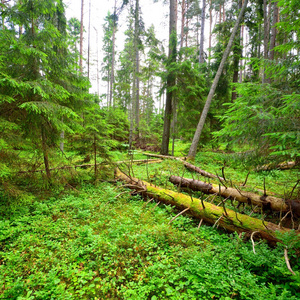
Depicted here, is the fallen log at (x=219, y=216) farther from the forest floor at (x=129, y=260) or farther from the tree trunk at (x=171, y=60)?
the tree trunk at (x=171, y=60)

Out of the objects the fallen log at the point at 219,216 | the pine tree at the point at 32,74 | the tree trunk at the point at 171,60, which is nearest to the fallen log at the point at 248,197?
the fallen log at the point at 219,216

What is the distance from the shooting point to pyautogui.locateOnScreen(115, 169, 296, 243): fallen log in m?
3.06

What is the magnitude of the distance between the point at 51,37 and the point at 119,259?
603 centimetres

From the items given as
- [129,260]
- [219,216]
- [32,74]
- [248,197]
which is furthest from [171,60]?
[129,260]

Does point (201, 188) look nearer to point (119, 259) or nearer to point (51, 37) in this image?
point (119, 259)

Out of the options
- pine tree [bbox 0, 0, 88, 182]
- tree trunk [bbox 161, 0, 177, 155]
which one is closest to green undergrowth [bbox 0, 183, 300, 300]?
pine tree [bbox 0, 0, 88, 182]

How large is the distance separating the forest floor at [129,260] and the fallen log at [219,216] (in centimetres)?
19

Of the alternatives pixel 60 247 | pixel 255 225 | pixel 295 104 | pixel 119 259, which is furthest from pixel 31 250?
pixel 295 104

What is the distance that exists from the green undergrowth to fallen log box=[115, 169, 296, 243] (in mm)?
232

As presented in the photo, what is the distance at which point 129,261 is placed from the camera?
8.89ft

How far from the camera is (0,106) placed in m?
4.11

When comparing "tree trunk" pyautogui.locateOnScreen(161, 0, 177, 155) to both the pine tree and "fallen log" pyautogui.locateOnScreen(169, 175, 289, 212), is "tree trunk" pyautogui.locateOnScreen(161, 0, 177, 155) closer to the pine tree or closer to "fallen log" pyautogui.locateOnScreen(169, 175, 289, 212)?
"fallen log" pyautogui.locateOnScreen(169, 175, 289, 212)

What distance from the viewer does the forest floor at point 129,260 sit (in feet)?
7.13

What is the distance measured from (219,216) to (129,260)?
7.19 feet
